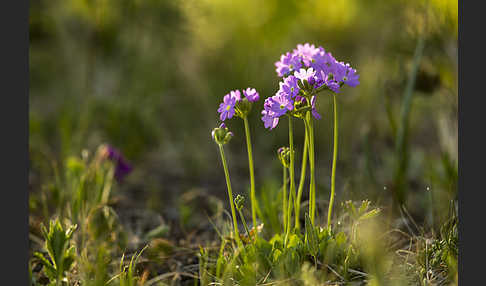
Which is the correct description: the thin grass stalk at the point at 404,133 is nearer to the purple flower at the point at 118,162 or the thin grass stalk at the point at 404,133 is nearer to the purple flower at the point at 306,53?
the purple flower at the point at 306,53

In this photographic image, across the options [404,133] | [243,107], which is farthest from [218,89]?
[243,107]

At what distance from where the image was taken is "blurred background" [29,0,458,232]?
2.63 meters

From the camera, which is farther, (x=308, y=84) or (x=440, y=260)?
(x=440, y=260)

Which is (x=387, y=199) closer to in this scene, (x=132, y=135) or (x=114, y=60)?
(x=132, y=135)

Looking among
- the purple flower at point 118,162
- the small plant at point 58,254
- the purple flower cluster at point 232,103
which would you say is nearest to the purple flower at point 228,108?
the purple flower cluster at point 232,103

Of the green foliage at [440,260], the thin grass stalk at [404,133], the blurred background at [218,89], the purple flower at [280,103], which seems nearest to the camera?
the purple flower at [280,103]

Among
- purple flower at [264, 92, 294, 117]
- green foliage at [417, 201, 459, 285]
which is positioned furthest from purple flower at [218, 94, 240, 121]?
green foliage at [417, 201, 459, 285]

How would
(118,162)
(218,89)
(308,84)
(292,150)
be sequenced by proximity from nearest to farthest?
(308,84) < (292,150) < (118,162) < (218,89)

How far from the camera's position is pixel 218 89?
354 centimetres

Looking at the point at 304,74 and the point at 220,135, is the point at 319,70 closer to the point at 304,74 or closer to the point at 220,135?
the point at 304,74

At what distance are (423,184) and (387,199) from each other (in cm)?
51

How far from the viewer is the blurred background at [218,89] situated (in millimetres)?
2631

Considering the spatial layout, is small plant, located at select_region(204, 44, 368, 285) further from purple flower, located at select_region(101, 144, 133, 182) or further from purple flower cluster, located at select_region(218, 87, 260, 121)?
purple flower, located at select_region(101, 144, 133, 182)

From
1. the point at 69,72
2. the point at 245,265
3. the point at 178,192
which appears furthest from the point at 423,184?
the point at 69,72
